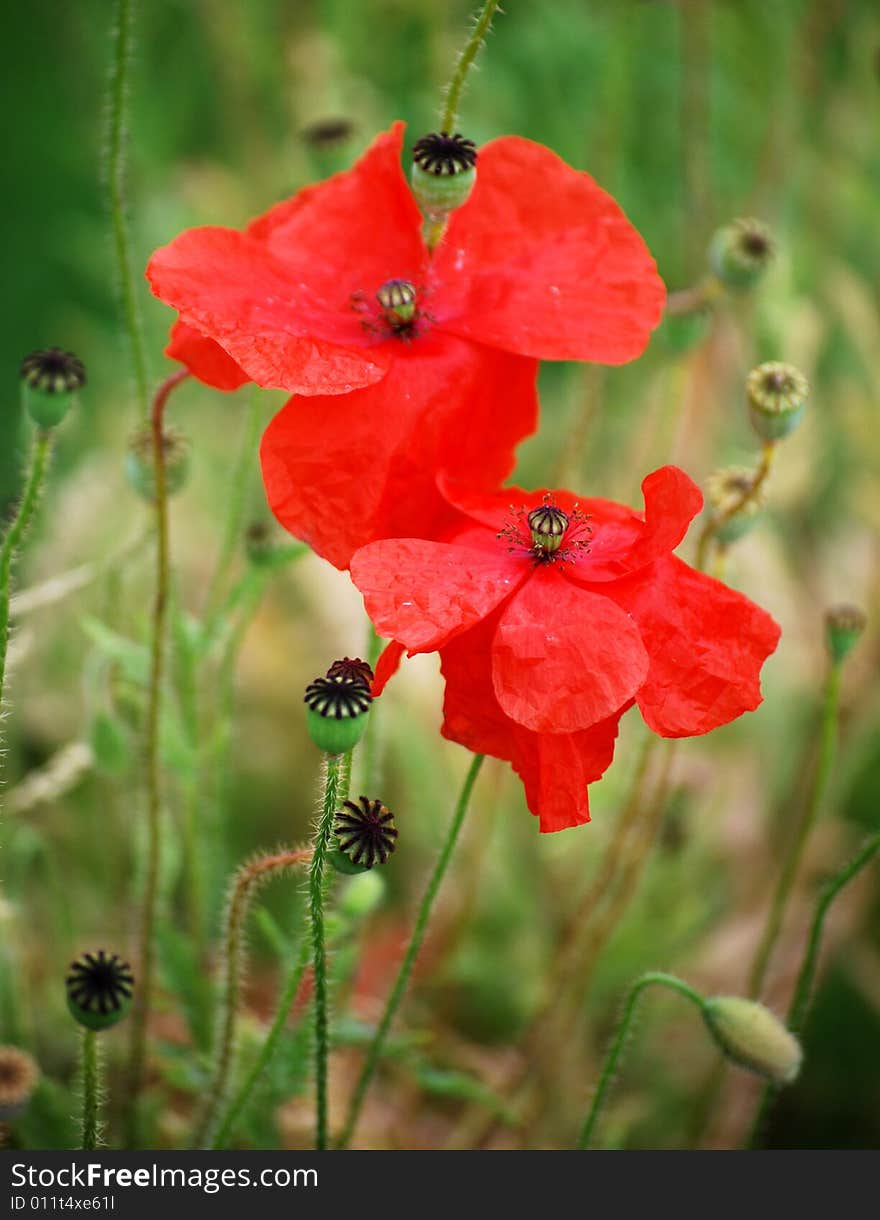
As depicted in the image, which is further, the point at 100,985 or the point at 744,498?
the point at 744,498

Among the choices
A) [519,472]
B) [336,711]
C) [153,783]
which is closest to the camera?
[336,711]

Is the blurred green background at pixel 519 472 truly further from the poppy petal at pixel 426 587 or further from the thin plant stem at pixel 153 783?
the poppy petal at pixel 426 587

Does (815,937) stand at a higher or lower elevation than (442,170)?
lower

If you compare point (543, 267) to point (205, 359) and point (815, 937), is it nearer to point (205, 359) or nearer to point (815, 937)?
point (205, 359)

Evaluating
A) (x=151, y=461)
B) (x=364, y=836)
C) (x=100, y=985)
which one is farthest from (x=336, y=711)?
(x=151, y=461)

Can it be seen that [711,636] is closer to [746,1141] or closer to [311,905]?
[311,905]

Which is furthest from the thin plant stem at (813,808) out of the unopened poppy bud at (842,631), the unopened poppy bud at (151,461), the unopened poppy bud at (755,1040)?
the unopened poppy bud at (151,461)
